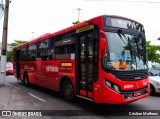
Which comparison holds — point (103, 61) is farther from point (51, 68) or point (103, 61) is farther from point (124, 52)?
point (51, 68)

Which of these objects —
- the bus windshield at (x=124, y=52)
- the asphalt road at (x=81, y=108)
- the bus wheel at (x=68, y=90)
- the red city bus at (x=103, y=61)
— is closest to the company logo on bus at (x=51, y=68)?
the red city bus at (x=103, y=61)

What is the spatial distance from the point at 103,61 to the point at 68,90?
9.29ft

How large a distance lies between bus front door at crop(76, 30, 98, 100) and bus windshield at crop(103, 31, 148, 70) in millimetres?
582

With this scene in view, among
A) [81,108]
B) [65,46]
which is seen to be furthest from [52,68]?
[81,108]

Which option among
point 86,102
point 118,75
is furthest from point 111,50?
point 86,102

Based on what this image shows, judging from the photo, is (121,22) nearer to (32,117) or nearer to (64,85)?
(64,85)

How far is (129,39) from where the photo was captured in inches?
291

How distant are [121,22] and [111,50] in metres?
1.26

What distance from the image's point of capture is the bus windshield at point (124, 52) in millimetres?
6777

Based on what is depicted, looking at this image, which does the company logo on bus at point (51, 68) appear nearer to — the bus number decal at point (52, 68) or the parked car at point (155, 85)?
the bus number decal at point (52, 68)

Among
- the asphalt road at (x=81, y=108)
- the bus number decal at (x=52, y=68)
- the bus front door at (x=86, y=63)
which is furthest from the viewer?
the bus number decal at (x=52, y=68)

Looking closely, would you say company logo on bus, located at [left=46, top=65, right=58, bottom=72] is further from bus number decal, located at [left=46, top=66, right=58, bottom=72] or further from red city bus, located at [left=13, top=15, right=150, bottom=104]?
red city bus, located at [left=13, top=15, right=150, bottom=104]

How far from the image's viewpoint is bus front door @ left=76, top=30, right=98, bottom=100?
732 cm

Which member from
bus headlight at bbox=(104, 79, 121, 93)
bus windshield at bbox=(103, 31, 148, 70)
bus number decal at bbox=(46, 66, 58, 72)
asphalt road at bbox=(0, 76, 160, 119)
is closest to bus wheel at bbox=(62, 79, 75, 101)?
asphalt road at bbox=(0, 76, 160, 119)
